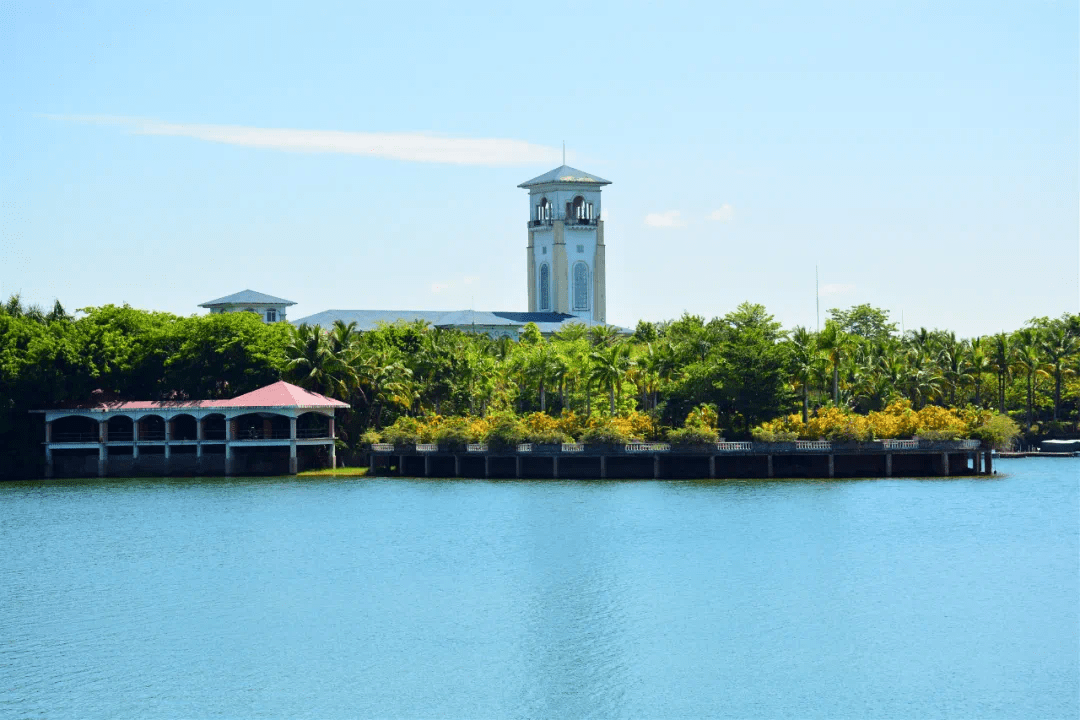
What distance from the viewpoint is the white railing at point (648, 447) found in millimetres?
99375

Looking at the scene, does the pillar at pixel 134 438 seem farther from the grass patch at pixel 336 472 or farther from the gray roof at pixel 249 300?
the gray roof at pixel 249 300

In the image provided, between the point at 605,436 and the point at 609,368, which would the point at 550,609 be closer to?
the point at 605,436

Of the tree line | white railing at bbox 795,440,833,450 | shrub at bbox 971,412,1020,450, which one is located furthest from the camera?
the tree line

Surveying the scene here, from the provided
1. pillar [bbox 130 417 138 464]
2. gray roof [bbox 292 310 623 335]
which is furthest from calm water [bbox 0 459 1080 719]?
gray roof [bbox 292 310 623 335]

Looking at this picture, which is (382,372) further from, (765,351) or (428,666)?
(428,666)

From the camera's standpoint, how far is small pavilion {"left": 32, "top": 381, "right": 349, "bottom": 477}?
360ft

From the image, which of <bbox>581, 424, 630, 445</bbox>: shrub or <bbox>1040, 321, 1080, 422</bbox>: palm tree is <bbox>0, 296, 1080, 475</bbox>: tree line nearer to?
<bbox>1040, 321, 1080, 422</bbox>: palm tree

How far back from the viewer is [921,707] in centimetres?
4009

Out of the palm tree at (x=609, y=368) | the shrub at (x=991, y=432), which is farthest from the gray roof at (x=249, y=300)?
the shrub at (x=991, y=432)

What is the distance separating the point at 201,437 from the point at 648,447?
116 ft

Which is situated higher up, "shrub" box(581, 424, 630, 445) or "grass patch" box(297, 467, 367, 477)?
"shrub" box(581, 424, 630, 445)

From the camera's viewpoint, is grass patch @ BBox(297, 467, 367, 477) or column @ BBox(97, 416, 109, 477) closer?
grass patch @ BBox(297, 467, 367, 477)

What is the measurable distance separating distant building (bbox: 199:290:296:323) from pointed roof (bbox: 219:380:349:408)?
75.8 meters

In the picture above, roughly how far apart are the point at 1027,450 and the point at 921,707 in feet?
313
